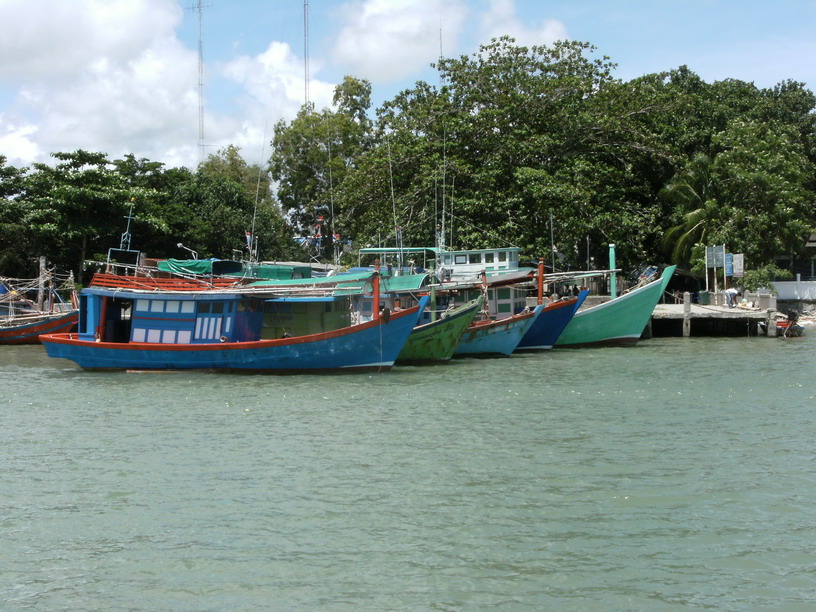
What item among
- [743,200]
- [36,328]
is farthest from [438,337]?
[743,200]

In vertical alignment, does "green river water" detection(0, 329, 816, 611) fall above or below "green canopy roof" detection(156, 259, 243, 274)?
below

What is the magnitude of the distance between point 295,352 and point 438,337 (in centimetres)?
501

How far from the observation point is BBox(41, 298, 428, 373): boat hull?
2294cm

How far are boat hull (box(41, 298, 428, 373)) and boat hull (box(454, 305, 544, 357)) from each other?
14.8ft

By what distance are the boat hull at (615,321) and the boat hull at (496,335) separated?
333cm

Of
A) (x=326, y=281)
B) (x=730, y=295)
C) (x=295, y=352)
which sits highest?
(x=326, y=281)

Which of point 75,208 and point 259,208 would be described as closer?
point 75,208

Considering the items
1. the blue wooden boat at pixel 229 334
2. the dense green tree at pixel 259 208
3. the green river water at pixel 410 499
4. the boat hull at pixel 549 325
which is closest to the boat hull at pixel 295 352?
the blue wooden boat at pixel 229 334

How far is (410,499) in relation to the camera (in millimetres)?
11438

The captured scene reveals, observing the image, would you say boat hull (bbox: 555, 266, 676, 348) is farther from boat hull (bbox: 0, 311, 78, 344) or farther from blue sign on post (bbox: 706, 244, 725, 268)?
boat hull (bbox: 0, 311, 78, 344)

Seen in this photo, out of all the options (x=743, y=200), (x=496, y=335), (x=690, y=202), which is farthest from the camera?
(x=690, y=202)

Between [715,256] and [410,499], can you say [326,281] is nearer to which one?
[410,499]

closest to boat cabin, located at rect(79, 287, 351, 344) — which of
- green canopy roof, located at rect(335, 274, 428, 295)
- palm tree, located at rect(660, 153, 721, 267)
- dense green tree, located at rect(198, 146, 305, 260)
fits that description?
green canopy roof, located at rect(335, 274, 428, 295)

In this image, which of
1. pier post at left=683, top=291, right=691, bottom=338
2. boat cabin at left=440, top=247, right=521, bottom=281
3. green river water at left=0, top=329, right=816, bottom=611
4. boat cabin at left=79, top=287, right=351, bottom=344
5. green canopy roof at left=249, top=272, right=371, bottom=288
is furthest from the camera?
pier post at left=683, top=291, right=691, bottom=338
